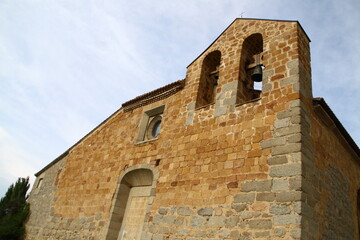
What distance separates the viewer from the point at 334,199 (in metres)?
5.75

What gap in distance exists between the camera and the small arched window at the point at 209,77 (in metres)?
7.57

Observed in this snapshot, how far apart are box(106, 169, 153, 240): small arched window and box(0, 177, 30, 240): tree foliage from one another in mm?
6138

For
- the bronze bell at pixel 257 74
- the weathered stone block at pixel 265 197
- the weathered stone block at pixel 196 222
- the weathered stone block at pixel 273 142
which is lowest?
the weathered stone block at pixel 196 222

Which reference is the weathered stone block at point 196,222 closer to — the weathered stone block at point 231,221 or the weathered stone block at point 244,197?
the weathered stone block at point 231,221

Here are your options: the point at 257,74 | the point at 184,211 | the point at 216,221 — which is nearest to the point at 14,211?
the point at 184,211

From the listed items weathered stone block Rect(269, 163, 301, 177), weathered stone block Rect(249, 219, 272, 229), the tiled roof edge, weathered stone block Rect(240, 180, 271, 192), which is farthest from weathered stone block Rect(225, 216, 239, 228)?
the tiled roof edge

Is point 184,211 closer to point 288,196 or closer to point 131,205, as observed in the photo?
point 288,196

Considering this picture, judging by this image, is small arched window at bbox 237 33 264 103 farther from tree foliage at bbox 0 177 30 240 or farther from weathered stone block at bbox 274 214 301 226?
tree foliage at bbox 0 177 30 240

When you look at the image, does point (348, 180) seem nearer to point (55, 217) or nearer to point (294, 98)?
point (294, 98)

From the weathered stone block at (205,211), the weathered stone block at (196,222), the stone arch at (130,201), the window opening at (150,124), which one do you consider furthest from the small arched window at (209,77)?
the weathered stone block at (196,222)

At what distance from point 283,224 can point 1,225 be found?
1207 cm

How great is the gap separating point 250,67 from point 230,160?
2.58 metres

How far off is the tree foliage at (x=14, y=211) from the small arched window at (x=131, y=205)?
20.1 feet

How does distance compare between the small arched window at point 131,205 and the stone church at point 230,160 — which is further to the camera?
the small arched window at point 131,205
